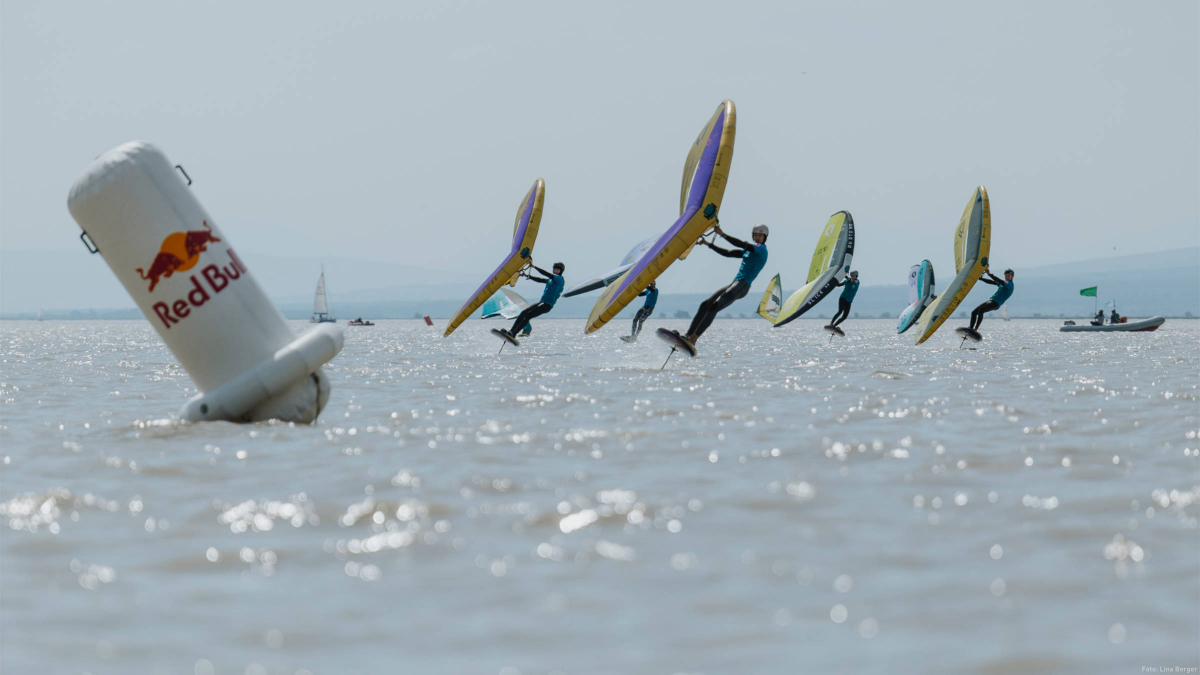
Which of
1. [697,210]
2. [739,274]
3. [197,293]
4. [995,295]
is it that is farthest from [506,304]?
[197,293]

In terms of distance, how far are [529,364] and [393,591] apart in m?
16.8

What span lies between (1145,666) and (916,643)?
0.74 m

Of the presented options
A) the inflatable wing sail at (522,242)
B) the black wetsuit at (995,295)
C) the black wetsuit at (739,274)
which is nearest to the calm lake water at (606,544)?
the black wetsuit at (739,274)

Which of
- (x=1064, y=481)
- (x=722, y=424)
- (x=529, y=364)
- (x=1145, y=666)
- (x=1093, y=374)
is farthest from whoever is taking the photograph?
(x=529, y=364)

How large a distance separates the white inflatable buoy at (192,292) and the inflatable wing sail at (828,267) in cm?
2560

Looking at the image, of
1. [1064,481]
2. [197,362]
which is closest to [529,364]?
[197,362]

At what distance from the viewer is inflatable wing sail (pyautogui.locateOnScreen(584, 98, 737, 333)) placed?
16.9m

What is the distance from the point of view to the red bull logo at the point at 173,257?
9828 millimetres

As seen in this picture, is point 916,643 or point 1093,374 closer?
point 916,643

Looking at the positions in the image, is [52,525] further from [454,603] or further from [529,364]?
[529,364]

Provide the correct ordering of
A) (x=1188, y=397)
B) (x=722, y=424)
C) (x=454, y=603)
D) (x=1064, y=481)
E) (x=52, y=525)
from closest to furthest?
(x=454, y=603), (x=52, y=525), (x=1064, y=481), (x=722, y=424), (x=1188, y=397)

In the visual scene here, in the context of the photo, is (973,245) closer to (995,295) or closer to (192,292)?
(995,295)

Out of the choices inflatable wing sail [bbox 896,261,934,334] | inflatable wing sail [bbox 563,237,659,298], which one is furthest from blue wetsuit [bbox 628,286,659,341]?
inflatable wing sail [bbox 896,261,934,334]

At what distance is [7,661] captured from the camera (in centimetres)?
375
